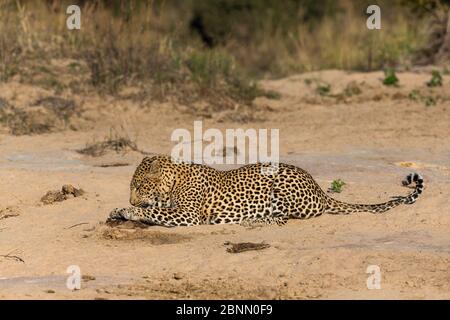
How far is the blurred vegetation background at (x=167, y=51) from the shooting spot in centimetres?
1672

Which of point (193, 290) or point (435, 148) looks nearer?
point (193, 290)

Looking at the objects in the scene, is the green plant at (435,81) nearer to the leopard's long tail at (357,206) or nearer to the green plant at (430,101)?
the green plant at (430,101)

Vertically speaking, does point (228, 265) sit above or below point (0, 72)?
below

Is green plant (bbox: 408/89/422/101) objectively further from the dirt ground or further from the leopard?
the leopard

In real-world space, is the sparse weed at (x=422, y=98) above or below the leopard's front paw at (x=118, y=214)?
above

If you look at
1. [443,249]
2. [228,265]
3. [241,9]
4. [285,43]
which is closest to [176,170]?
[228,265]

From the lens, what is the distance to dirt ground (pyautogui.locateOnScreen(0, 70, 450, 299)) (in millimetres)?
8680

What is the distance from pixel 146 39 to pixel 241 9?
1001 centimetres

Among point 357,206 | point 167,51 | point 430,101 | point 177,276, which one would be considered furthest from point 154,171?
point 167,51

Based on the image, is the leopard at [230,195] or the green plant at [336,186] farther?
the green plant at [336,186]

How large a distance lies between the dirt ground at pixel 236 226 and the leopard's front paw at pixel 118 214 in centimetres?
11

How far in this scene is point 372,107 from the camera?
53.8ft

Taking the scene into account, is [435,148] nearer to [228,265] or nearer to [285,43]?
[228,265]

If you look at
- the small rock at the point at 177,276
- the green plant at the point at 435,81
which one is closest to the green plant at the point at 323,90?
the green plant at the point at 435,81
